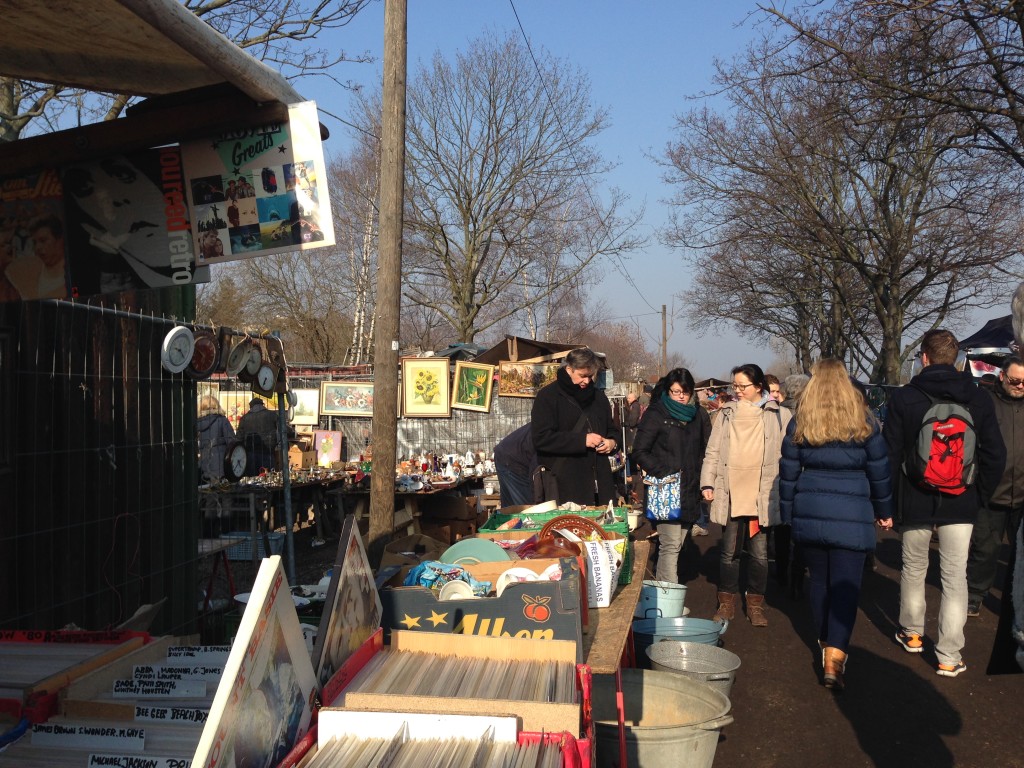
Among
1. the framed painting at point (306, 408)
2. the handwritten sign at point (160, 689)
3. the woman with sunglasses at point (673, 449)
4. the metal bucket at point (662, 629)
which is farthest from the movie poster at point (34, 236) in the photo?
the framed painting at point (306, 408)

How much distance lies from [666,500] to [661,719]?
3268mm

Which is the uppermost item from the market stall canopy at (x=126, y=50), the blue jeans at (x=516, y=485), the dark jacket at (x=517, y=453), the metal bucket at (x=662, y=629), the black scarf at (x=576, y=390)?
the market stall canopy at (x=126, y=50)

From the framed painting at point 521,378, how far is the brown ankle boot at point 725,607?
341 inches

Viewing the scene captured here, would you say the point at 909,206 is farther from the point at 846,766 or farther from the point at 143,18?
the point at 143,18

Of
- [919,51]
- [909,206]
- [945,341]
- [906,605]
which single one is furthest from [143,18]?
[909,206]

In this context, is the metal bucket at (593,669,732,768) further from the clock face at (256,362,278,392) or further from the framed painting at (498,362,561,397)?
the framed painting at (498,362,561,397)

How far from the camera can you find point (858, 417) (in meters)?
5.67

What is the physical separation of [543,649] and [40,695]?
53.6 inches

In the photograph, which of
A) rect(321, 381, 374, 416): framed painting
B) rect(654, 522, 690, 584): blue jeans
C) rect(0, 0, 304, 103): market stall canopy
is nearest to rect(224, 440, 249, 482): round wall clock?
rect(654, 522, 690, 584): blue jeans

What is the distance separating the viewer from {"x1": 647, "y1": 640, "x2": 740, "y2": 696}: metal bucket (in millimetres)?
4648

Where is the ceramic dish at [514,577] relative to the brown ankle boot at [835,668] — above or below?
above

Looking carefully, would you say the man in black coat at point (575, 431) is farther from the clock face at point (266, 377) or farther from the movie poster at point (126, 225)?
the movie poster at point (126, 225)

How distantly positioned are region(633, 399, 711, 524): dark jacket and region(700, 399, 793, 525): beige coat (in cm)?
13

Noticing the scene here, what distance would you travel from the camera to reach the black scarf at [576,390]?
7055 millimetres
